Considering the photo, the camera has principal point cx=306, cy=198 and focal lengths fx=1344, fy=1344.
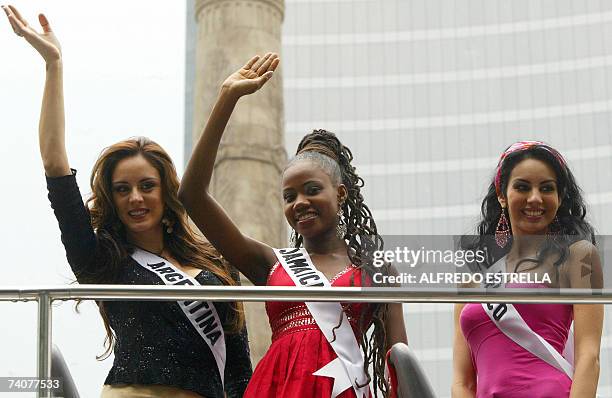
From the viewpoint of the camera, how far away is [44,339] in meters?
4.78

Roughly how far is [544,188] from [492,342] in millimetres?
654

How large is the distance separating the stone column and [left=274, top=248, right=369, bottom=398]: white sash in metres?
5.87

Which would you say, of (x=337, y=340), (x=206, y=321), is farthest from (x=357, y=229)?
(x=206, y=321)

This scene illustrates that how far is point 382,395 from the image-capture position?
496cm

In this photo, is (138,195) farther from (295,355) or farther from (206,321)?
(295,355)

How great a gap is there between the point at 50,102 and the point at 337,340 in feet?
4.94

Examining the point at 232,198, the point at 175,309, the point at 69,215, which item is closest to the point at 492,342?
the point at 175,309

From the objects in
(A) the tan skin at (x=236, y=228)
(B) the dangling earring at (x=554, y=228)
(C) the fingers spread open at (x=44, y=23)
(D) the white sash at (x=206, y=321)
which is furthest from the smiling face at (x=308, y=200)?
(C) the fingers spread open at (x=44, y=23)

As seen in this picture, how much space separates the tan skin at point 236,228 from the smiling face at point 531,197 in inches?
26.6

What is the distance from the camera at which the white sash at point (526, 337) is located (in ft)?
15.8

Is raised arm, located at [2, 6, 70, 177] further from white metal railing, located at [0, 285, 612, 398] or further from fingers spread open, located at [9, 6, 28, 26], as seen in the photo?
white metal railing, located at [0, 285, 612, 398]

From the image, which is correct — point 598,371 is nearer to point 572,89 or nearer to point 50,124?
point 50,124

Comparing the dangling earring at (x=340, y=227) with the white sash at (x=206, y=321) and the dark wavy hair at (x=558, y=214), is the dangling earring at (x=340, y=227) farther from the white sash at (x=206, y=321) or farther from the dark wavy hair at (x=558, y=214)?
the white sash at (x=206, y=321)

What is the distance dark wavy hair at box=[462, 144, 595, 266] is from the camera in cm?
511
